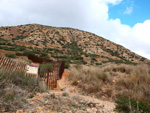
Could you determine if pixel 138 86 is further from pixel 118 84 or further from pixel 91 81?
pixel 91 81

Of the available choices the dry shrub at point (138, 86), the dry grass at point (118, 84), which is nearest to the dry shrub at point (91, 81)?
the dry grass at point (118, 84)

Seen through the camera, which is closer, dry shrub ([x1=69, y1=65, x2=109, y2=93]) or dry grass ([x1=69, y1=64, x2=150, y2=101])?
dry grass ([x1=69, y1=64, x2=150, y2=101])

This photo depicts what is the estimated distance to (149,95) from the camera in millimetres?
5027

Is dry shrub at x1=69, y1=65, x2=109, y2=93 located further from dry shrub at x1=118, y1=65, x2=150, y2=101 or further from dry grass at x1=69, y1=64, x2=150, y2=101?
dry shrub at x1=118, y1=65, x2=150, y2=101

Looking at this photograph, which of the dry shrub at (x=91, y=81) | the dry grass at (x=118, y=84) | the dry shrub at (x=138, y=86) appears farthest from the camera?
the dry shrub at (x=91, y=81)

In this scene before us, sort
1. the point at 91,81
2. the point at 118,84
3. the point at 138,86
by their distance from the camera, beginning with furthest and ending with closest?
the point at 91,81 < the point at 118,84 < the point at 138,86

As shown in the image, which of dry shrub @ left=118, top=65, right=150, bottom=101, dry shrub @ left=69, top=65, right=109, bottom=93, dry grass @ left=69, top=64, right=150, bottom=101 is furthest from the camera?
dry shrub @ left=69, top=65, right=109, bottom=93

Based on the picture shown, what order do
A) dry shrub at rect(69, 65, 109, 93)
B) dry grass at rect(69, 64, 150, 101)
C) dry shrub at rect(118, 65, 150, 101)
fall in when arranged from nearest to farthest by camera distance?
1. dry shrub at rect(118, 65, 150, 101)
2. dry grass at rect(69, 64, 150, 101)
3. dry shrub at rect(69, 65, 109, 93)

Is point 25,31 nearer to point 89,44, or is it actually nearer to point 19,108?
point 89,44

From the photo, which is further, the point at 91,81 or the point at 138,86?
the point at 91,81

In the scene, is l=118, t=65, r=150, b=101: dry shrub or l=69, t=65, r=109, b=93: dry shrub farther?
l=69, t=65, r=109, b=93: dry shrub

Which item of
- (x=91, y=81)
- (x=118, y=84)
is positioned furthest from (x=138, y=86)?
(x=91, y=81)

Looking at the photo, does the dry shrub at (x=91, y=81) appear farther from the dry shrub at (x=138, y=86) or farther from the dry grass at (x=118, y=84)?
the dry shrub at (x=138, y=86)

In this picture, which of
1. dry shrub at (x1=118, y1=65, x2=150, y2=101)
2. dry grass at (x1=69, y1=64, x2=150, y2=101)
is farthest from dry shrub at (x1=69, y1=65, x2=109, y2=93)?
dry shrub at (x1=118, y1=65, x2=150, y2=101)
